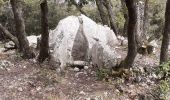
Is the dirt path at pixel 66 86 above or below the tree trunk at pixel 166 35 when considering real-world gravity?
below

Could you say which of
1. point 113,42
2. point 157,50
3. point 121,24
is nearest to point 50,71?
point 113,42

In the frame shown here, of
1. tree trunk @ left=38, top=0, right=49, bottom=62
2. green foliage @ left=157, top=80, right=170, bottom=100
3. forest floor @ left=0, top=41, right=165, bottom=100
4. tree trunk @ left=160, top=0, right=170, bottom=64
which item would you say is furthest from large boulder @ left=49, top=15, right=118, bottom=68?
green foliage @ left=157, top=80, right=170, bottom=100

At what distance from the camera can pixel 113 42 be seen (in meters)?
15.8

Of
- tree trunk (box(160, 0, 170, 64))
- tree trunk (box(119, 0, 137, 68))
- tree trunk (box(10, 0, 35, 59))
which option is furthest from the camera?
tree trunk (box(10, 0, 35, 59))

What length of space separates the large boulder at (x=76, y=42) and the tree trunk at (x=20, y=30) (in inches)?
33.6

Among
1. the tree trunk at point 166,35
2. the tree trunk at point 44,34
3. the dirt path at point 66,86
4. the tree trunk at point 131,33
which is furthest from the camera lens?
the tree trunk at point 44,34

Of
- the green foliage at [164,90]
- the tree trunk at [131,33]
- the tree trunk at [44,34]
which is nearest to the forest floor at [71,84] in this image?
the green foliage at [164,90]

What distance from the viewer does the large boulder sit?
1242 centimetres

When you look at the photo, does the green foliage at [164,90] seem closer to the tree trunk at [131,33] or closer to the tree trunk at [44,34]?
the tree trunk at [131,33]

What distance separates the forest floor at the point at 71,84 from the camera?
10.6m

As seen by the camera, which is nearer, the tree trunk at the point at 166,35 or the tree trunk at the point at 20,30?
the tree trunk at the point at 166,35

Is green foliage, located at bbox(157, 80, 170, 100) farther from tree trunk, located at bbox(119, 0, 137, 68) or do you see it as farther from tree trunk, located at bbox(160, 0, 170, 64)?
tree trunk, located at bbox(119, 0, 137, 68)

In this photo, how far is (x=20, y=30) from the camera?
1301 centimetres

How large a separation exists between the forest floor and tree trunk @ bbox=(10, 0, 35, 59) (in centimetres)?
89
